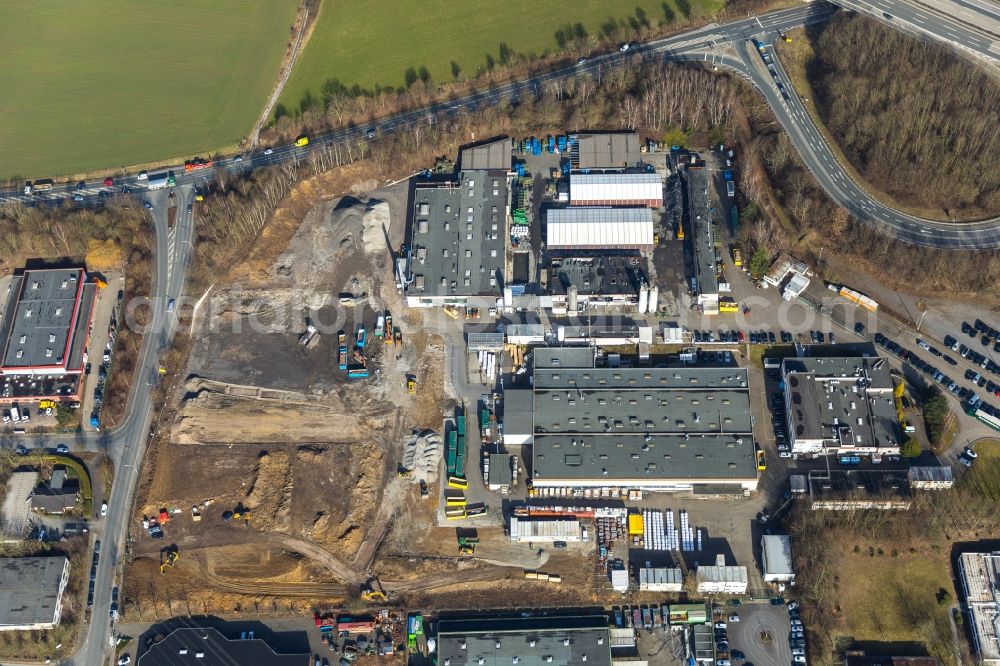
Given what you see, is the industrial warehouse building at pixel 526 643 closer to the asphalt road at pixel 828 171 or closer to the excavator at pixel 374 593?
the excavator at pixel 374 593

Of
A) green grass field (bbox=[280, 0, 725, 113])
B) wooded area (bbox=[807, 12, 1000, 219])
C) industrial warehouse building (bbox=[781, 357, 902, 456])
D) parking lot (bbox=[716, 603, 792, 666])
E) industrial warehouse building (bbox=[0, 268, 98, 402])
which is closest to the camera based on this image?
parking lot (bbox=[716, 603, 792, 666])

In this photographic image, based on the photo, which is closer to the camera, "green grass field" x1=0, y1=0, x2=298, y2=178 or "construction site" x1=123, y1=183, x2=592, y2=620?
"construction site" x1=123, y1=183, x2=592, y2=620

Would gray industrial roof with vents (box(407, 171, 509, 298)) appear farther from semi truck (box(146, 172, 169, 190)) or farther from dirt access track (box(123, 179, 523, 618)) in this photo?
semi truck (box(146, 172, 169, 190))

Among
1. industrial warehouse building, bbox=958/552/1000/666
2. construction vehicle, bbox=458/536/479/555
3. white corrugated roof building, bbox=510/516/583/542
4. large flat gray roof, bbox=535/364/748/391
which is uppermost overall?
large flat gray roof, bbox=535/364/748/391

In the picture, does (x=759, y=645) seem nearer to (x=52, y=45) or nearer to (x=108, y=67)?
(x=108, y=67)

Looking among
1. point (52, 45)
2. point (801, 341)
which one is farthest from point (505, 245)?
point (52, 45)

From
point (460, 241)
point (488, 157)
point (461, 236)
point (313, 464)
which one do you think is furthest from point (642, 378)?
point (313, 464)

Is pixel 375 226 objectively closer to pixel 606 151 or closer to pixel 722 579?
pixel 606 151

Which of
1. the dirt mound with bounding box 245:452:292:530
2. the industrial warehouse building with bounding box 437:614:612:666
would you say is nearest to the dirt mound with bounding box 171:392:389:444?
the dirt mound with bounding box 245:452:292:530
